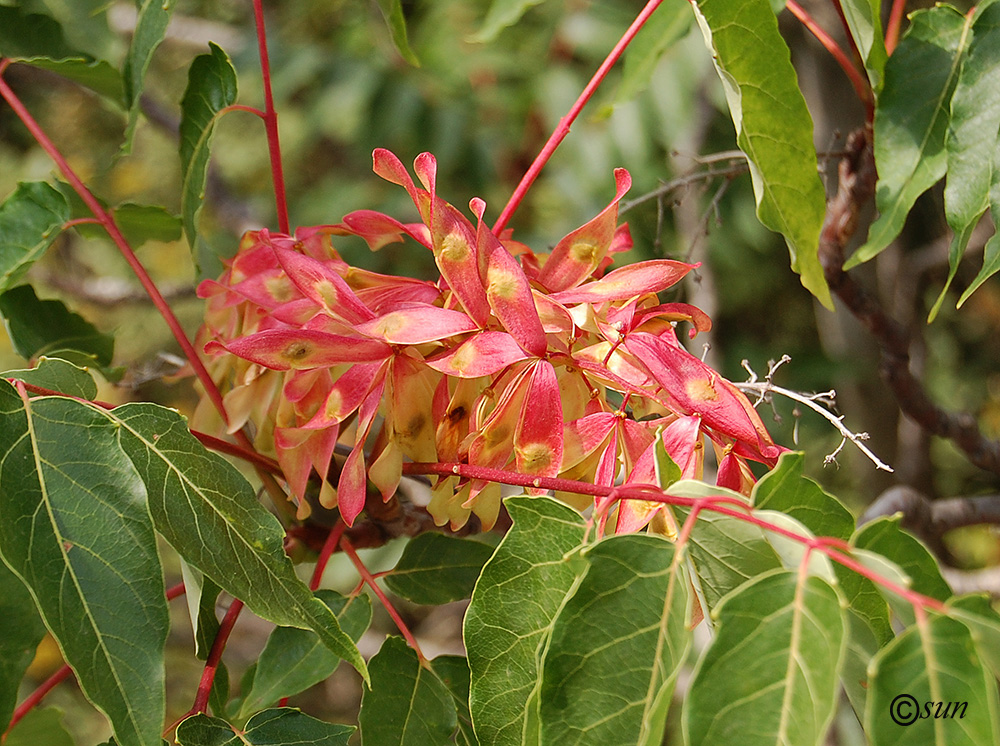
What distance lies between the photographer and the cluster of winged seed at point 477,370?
352 mm

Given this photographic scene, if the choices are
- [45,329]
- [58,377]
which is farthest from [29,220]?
[58,377]

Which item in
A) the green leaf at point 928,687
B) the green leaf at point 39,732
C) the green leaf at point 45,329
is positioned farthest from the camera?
the green leaf at point 45,329

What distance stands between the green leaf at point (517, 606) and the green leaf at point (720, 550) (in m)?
0.04

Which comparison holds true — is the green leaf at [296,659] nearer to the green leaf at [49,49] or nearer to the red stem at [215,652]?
the red stem at [215,652]

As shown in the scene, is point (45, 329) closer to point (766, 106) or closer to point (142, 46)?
point (142, 46)

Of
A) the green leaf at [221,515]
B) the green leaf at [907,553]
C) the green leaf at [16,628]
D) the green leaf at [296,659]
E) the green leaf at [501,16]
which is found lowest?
the green leaf at [296,659]

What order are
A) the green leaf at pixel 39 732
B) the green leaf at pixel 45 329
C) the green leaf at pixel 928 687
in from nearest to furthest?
1. the green leaf at pixel 928 687
2. the green leaf at pixel 39 732
3. the green leaf at pixel 45 329

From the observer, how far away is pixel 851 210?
1.98ft

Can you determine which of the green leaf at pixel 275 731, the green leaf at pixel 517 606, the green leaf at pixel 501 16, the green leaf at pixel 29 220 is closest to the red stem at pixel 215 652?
the green leaf at pixel 275 731

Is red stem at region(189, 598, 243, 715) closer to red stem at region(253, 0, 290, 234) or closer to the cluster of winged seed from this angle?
the cluster of winged seed

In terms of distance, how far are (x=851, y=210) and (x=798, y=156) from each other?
23 centimetres

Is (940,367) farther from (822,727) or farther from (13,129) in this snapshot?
(13,129)

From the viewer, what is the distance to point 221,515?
1.11ft

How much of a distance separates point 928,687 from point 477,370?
0.19 m
